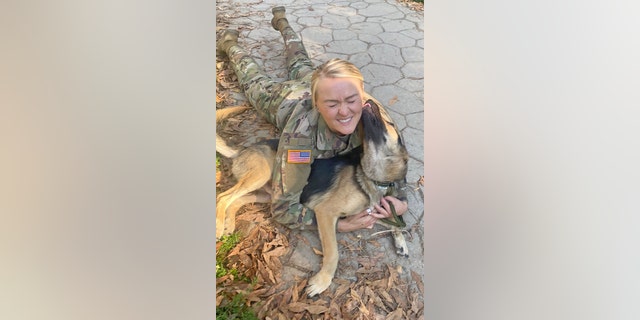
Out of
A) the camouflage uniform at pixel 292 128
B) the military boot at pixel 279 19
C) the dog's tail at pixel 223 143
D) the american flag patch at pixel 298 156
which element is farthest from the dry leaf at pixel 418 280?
the military boot at pixel 279 19

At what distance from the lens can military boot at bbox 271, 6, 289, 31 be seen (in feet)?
5.78

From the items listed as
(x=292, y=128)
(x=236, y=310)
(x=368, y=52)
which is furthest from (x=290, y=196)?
(x=368, y=52)

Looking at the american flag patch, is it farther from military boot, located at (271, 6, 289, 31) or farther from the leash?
military boot, located at (271, 6, 289, 31)

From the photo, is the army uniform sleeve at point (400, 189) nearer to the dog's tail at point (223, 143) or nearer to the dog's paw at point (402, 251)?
the dog's paw at point (402, 251)

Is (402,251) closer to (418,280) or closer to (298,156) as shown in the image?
(418,280)

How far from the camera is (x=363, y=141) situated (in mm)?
1663

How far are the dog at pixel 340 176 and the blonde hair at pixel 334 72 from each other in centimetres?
14

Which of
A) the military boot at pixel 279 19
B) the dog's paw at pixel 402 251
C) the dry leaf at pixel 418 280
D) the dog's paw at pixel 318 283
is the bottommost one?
the dog's paw at pixel 318 283

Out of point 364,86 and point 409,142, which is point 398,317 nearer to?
point 409,142

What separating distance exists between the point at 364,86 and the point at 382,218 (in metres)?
0.59

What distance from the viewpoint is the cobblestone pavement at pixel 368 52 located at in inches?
64.9

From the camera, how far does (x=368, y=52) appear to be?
1.75 metres

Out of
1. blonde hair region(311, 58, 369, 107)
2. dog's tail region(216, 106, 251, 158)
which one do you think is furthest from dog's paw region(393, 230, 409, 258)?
dog's tail region(216, 106, 251, 158)
